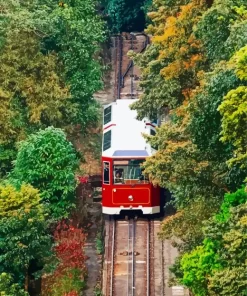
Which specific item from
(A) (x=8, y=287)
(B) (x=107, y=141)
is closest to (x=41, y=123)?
(B) (x=107, y=141)

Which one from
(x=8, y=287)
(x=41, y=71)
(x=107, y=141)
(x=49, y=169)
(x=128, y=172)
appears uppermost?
(x=41, y=71)

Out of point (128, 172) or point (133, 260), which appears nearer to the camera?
point (133, 260)

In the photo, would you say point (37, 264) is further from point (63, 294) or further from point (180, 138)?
point (180, 138)

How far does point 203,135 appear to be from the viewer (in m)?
22.6

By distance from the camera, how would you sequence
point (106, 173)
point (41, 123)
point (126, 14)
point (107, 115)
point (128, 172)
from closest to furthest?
point (128, 172)
point (106, 173)
point (41, 123)
point (107, 115)
point (126, 14)

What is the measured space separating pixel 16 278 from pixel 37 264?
95 cm

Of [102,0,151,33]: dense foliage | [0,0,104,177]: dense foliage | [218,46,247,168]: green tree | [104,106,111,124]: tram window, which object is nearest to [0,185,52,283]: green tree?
[0,0,104,177]: dense foliage

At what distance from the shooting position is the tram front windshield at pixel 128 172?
30734 mm

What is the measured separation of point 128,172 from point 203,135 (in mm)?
8645

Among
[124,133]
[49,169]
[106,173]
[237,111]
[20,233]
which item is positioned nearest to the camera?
[237,111]

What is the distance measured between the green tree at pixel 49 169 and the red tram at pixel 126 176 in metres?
1.78

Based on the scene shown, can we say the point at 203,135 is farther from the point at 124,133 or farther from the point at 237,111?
the point at 124,133

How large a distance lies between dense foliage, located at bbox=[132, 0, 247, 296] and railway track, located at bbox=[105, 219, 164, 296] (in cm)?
230

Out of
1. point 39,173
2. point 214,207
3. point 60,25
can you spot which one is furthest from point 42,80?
point 214,207
